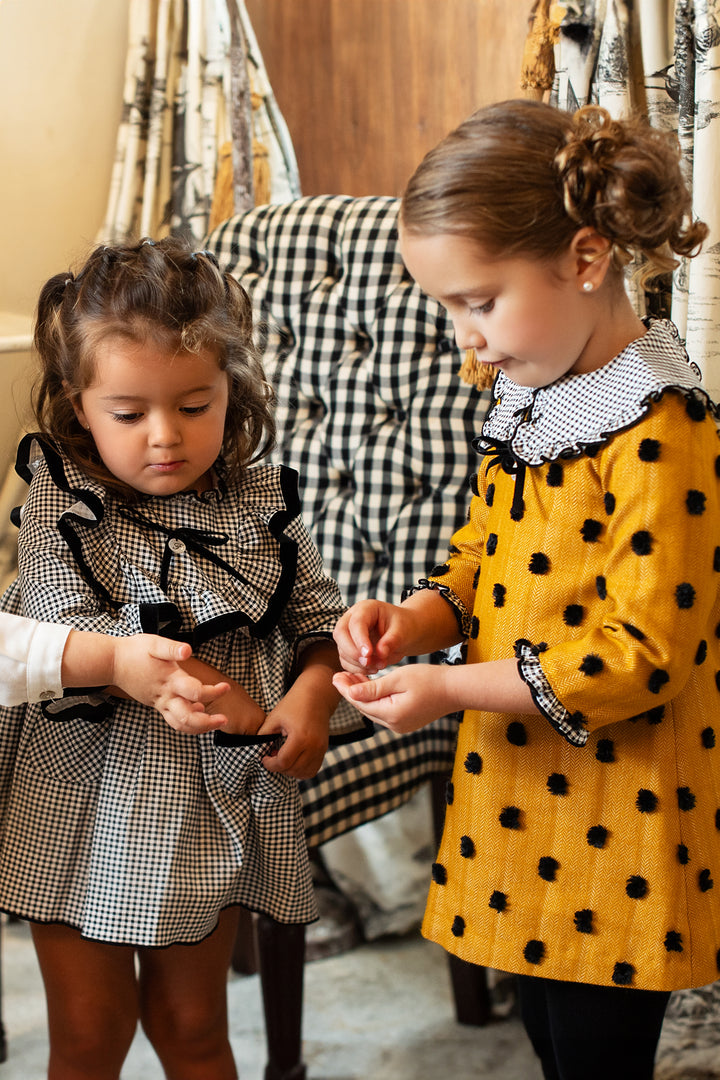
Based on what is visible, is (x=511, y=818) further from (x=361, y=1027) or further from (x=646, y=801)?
(x=361, y=1027)

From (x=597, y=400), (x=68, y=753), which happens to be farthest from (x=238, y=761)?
(x=597, y=400)

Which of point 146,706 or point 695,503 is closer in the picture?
point 695,503

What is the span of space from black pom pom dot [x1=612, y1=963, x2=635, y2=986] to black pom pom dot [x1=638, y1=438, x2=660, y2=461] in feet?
1.53

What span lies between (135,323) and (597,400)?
0.45 meters

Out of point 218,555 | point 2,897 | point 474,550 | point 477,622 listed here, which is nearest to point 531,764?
point 477,622

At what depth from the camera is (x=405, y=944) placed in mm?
1949

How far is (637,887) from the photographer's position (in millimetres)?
944

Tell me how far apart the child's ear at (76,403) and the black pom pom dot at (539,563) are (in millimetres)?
477

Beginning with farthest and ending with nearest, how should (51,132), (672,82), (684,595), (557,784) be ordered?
(51,132) → (672,82) → (557,784) → (684,595)

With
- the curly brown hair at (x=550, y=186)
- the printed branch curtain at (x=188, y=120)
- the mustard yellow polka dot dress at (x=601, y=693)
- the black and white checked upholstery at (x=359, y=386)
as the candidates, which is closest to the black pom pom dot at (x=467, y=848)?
the mustard yellow polka dot dress at (x=601, y=693)

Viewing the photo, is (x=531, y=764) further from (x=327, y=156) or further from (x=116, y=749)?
(x=327, y=156)

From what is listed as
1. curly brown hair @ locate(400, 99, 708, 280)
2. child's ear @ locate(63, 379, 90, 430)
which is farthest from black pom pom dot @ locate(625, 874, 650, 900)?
child's ear @ locate(63, 379, 90, 430)

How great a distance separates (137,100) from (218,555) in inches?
55.8

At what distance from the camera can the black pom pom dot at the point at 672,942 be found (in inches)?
36.8
